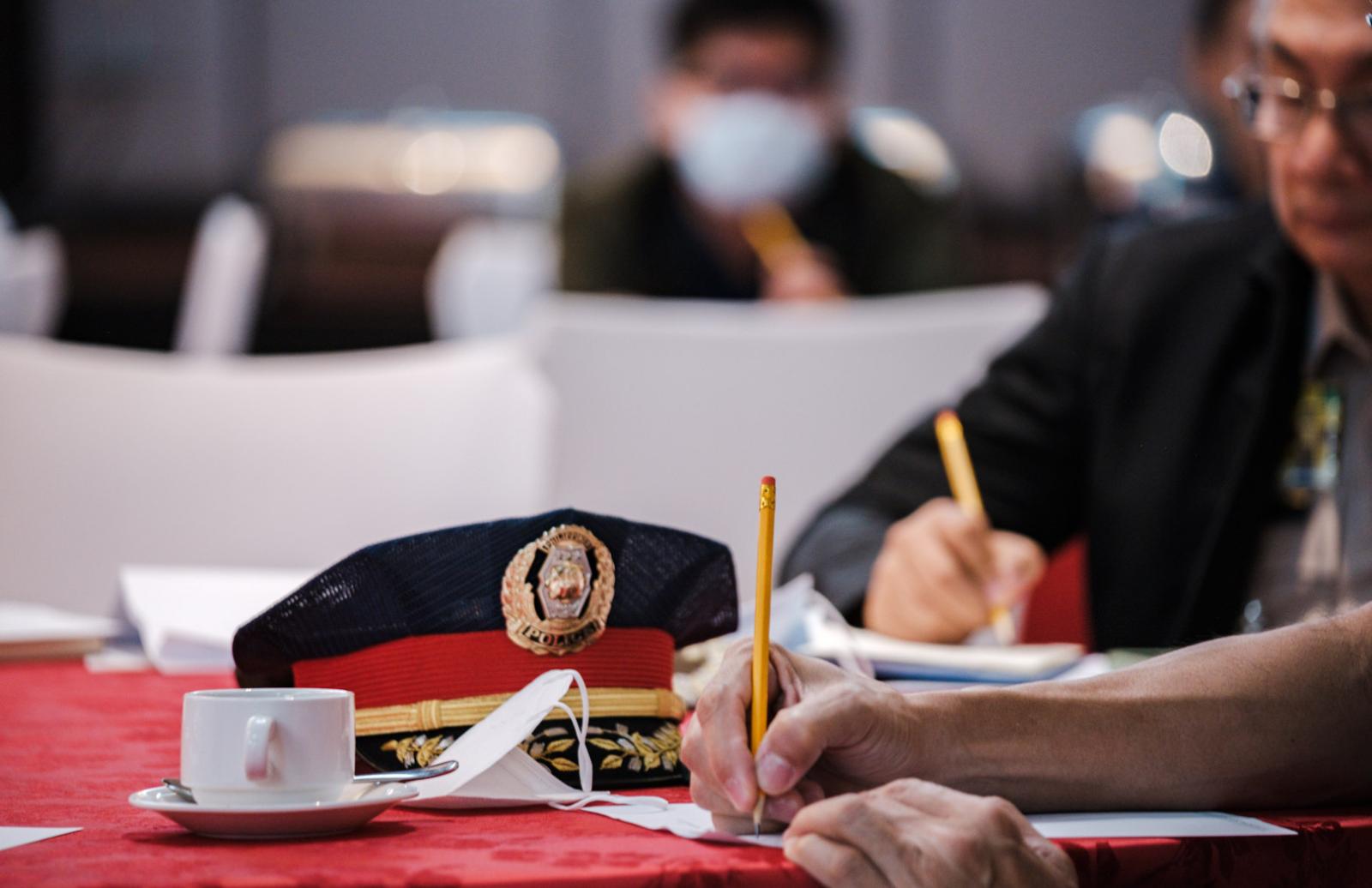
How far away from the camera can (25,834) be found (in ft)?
1.95

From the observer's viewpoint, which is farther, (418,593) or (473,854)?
(418,593)

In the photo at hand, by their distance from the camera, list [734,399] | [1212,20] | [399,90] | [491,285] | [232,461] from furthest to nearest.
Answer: [399,90], [491,285], [1212,20], [734,399], [232,461]

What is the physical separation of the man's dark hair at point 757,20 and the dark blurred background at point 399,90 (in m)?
→ 2.61

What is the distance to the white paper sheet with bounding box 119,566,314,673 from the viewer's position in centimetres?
115

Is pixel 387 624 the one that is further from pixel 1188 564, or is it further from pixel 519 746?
pixel 1188 564

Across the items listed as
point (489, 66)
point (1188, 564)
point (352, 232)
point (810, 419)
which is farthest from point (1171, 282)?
point (489, 66)

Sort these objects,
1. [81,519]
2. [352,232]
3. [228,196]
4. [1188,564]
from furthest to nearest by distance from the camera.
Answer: [228,196], [352,232], [81,519], [1188,564]

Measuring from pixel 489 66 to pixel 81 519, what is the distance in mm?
4466

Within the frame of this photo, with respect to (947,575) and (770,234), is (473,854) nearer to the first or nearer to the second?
(947,575)

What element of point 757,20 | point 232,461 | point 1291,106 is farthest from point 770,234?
point 1291,106

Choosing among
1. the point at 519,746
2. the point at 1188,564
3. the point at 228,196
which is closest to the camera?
the point at 519,746

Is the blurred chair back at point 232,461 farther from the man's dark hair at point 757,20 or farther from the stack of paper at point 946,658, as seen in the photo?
the man's dark hair at point 757,20

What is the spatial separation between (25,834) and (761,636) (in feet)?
0.90

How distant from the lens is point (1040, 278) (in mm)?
5879
